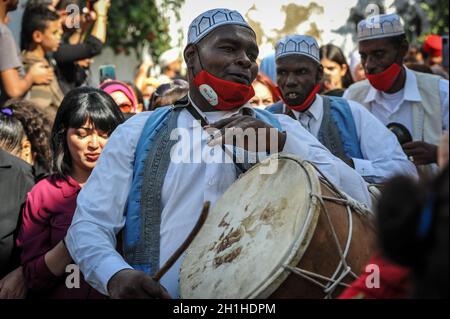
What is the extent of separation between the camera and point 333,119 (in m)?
5.01

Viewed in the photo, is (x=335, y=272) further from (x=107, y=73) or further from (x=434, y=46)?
(x=434, y=46)

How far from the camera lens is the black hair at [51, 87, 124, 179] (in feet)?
14.1

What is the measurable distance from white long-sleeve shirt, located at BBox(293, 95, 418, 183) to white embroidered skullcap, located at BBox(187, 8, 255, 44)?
1206 mm

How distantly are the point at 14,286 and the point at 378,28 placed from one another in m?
3.33

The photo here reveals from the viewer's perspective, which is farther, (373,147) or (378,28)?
(378,28)

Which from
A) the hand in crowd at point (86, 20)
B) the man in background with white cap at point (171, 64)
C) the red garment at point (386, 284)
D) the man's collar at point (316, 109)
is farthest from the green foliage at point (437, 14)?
the red garment at point (386, 284)

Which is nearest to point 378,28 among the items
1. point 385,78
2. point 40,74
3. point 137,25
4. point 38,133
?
point 385,78

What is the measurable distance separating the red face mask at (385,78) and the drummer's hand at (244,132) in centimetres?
268

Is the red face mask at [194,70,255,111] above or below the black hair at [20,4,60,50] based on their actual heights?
below

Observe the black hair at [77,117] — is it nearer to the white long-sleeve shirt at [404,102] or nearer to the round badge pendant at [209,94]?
the round badge pendant at [209,94]

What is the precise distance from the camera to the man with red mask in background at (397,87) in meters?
5.79

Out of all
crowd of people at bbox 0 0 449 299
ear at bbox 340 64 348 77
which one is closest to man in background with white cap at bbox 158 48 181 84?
ear at bbox 340 64 348 77

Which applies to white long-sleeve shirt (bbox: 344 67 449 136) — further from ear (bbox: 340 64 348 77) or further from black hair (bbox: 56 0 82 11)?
black hair (bbox: 56 0 82 11)

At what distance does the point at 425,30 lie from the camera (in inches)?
557
